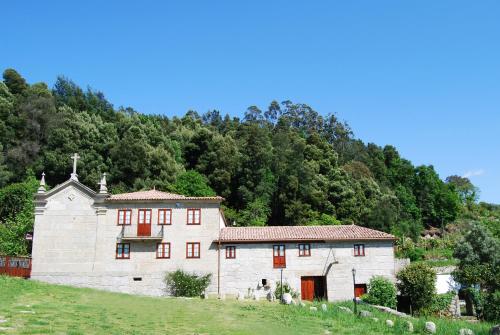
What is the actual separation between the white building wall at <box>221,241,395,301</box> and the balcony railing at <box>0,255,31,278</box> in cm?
1419

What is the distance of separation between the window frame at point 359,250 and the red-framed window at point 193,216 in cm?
1197

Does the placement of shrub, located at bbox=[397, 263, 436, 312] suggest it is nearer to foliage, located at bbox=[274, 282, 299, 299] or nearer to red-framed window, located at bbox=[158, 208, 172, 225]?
foliage, located at bbox=[274, 282, 299, 299]

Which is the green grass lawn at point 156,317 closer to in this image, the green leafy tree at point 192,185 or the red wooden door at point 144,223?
the red wooden door at point 144,223

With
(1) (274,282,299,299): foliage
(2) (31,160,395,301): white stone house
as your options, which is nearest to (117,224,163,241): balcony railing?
(2) (31,160,395,301): white stone house

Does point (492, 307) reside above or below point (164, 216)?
below

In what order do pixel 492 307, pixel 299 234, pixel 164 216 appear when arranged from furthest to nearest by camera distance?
pixel 299 234
pixel 164 216
pixel 492 307

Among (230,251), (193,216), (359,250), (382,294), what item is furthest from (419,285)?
(193,216)

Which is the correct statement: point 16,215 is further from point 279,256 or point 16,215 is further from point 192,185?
point 279,256

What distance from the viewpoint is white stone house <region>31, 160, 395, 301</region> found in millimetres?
35438

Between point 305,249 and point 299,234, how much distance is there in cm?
126

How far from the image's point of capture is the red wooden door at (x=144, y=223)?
3603 cm

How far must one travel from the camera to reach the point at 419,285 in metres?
32.4

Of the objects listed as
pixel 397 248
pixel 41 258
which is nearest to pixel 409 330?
pixel 41 258

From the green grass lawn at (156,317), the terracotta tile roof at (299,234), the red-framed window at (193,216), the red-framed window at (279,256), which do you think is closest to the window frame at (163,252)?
the red-framed window at (193,216)
